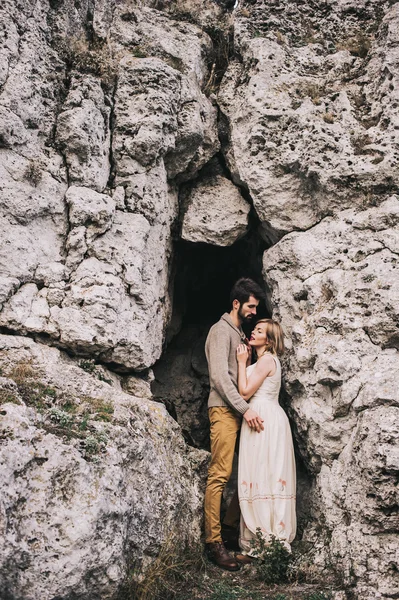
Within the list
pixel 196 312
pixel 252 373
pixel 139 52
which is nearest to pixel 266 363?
pixel 252 373

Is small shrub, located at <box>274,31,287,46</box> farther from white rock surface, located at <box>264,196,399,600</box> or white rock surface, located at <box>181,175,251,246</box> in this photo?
white rock surface, located at <box>264,196,399,600</box>

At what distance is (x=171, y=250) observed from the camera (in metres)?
8.78

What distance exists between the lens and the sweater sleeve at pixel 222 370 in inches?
273

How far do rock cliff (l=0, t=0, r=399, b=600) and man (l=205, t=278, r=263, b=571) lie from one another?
367mm

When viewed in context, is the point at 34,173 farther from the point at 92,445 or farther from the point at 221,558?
the point at 221,558

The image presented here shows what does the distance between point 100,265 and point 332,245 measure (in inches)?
125

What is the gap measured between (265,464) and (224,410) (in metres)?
0.86

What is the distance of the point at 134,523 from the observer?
563 centimetres

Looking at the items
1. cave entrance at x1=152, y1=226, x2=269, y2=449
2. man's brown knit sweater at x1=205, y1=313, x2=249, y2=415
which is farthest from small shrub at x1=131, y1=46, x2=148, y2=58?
man's brown knit sweater at x1=205, y1=313, x2=249, y2=415

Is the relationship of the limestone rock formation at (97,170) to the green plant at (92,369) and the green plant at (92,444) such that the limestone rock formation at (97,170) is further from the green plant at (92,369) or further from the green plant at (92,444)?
the green plant at (92,444)

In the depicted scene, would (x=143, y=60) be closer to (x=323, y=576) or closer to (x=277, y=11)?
(x=277, y=11)

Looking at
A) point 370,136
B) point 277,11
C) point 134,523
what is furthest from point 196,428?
point 277,11

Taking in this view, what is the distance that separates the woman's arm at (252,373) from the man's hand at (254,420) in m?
0.29

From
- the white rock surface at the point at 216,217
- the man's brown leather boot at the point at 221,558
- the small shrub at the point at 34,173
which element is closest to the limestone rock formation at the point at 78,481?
the man's brown leather boot at the point at 221,558
